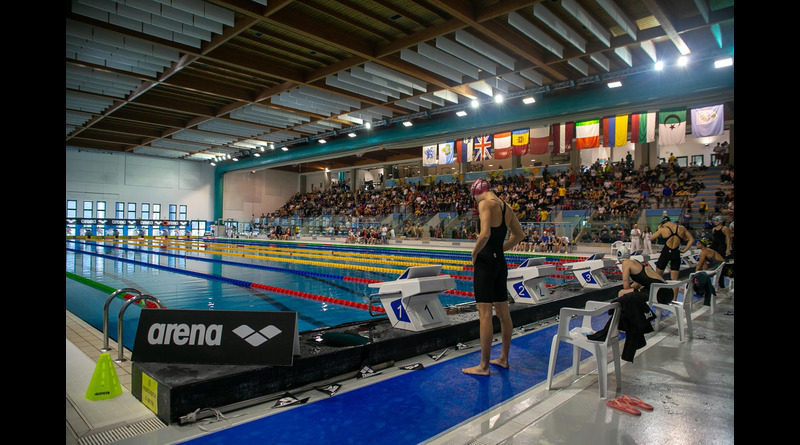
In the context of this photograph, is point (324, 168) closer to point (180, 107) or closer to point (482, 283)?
point (180, 107)

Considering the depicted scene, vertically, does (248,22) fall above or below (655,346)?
above

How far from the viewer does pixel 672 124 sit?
38.9 feet

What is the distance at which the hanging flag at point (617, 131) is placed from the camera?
40.8 feet

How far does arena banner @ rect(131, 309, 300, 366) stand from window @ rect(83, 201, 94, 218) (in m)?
28.6

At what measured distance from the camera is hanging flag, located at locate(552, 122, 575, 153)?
13.7 meters

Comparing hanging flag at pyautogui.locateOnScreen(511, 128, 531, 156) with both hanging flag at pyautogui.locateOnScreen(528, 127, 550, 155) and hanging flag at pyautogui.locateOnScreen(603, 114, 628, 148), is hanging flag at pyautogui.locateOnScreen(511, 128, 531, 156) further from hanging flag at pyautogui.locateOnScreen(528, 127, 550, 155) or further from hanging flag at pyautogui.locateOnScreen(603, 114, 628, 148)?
hanging flag at pyautogui.locateOnScreen(603, 114, 628, 148)

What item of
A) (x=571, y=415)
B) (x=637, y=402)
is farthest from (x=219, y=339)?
(x=637, y=402)

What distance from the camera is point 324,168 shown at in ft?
123

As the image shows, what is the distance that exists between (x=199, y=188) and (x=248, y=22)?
25233 millimetres

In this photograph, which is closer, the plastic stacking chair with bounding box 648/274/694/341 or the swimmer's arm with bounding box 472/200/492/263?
the swimmer's arm with bounding box 472/200/492/263

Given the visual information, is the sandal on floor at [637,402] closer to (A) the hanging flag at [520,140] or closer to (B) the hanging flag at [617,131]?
(B) the hanging flag at [617,131]

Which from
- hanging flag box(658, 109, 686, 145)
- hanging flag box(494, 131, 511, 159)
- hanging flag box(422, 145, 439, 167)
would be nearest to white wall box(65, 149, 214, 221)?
hanging flag box(422, 145, 439, 167)

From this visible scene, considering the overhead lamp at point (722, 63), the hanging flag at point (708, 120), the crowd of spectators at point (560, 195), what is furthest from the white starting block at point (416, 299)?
the crowd of spectators at point (560, 195)
